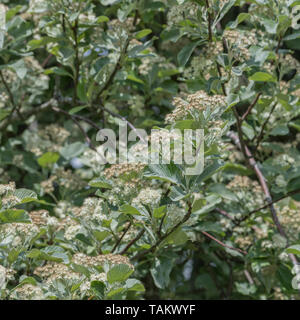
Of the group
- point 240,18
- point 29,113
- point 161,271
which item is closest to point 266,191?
point 161,271

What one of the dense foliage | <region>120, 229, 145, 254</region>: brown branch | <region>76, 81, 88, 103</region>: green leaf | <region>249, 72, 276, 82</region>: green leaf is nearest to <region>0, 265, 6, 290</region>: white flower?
the dense foliage

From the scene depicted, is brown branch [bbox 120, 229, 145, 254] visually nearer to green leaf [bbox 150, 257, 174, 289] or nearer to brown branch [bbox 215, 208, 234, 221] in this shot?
green leaf [bbox 150, 257, 174, 289]

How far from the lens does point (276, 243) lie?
7.59 ft

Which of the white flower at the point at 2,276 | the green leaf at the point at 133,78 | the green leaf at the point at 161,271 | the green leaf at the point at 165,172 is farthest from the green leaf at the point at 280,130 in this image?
the white flower at the point at 2,276

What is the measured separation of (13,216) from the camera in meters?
1.76

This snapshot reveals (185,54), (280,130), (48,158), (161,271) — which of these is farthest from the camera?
(48,158)

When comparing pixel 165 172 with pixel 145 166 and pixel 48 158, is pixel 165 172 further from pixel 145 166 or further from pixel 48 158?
pixel 48 158

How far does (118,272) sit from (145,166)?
1.23 ft

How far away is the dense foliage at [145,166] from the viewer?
5.95 feet

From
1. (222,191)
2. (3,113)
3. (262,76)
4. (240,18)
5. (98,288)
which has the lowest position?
(222,191)

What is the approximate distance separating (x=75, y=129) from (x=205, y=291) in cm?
124

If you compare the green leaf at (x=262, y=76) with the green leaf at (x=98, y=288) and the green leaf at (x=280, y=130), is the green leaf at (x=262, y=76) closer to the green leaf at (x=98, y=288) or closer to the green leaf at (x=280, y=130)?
the green leaf at (x=280, y=130)

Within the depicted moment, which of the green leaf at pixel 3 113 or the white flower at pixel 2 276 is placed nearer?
the white flower at pixel 2 276

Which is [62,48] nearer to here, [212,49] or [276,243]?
[212,49]
